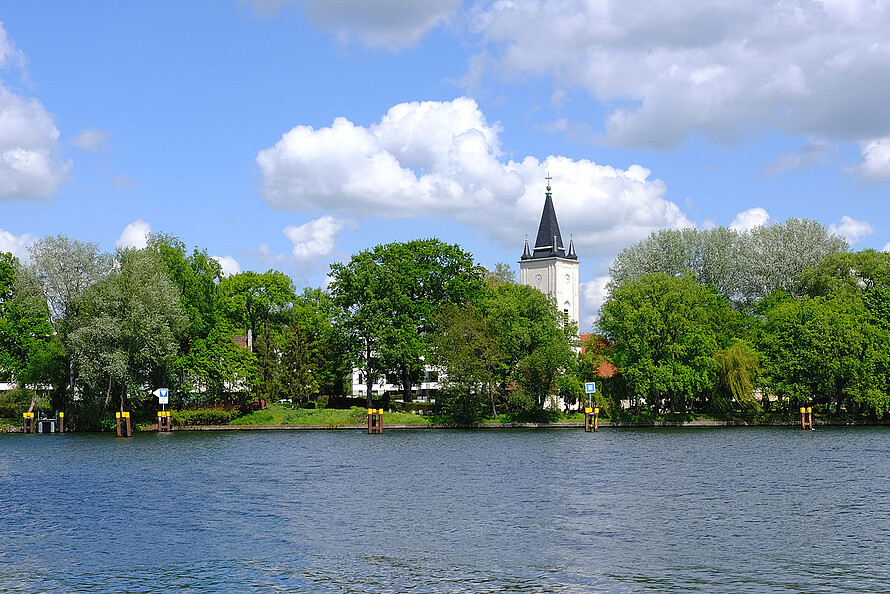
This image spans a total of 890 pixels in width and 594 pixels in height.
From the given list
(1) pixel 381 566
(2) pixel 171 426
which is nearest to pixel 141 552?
(1) pixel 381 566

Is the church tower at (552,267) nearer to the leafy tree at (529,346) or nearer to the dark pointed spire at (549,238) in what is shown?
the dark pointed spire at (549,238)

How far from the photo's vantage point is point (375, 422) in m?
78.4

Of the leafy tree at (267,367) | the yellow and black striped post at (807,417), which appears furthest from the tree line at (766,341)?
the leafy tree at (267,367)

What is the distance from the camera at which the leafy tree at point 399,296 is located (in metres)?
87.0

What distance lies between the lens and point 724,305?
300 ft

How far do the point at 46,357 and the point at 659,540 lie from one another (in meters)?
61.0

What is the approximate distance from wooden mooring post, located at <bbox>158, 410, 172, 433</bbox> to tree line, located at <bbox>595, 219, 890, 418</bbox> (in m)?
35.7

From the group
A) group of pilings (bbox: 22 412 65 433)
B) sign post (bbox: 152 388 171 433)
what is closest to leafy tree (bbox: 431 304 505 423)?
sign post (bbox: 152 388 171 433)

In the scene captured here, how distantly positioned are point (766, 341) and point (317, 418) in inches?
1488

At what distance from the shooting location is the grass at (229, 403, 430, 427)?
83.4 metres

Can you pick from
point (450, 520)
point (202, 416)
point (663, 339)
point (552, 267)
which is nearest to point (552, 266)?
point (552, 267)

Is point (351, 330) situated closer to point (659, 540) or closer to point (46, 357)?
point (46, 357)

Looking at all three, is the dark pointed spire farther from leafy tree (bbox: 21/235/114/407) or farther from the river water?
the river water

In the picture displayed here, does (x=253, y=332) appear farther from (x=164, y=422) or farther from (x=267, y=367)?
(x=164, y=422)
